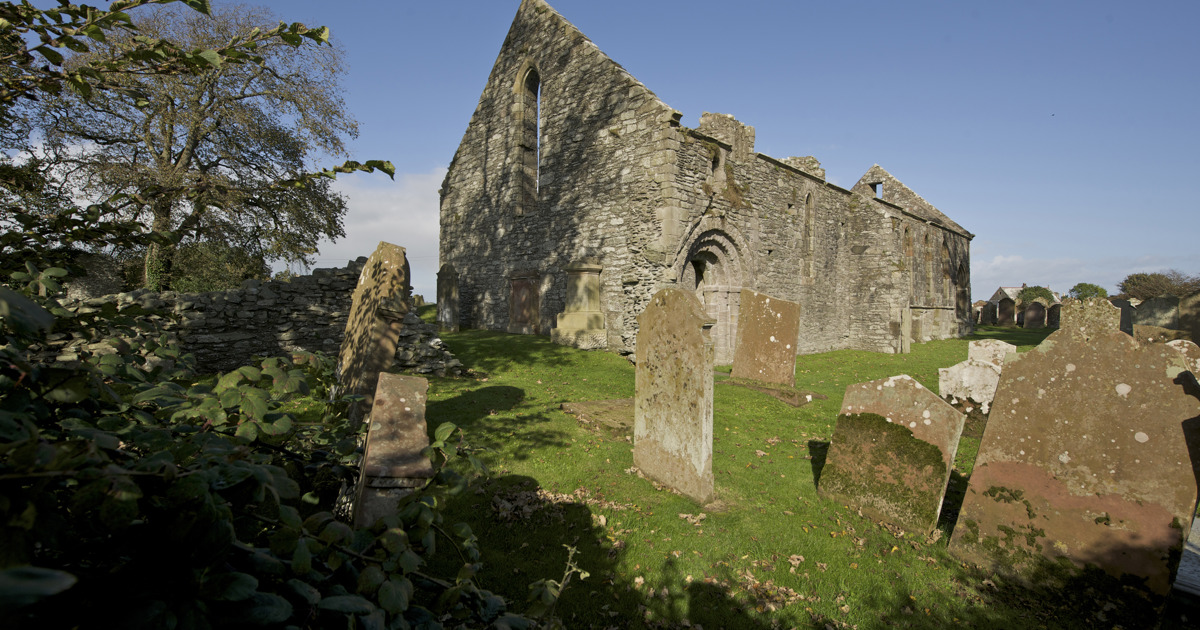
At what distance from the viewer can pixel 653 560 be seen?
421cm

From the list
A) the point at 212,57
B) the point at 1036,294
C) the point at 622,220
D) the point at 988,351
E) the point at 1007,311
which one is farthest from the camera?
the point at 1036,294

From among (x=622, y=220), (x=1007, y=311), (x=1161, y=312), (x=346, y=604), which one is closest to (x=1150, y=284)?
(x=1007, y=311)

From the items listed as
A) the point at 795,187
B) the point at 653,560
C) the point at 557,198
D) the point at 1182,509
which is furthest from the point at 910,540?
the point at 795,187

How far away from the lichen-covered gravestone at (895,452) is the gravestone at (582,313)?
918cm

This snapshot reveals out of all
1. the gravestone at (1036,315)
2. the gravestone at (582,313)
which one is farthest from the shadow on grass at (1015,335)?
the gravestone at (582,313)

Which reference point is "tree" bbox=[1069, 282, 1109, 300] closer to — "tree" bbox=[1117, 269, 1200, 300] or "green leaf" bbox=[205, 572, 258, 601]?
"tree" bbox=[1117, 269, 1200, 300]

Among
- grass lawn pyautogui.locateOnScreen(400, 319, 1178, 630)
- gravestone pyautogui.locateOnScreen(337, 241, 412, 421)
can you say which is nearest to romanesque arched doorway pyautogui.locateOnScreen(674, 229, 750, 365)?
grass lawn pyautogui.locateOnScreen(400, 319, 1178, 630)

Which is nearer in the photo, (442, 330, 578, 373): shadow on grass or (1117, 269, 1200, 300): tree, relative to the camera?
(442, 330, 578, 373): shadow on grass

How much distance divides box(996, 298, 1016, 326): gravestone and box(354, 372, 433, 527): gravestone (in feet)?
149

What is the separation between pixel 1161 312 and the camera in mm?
11891

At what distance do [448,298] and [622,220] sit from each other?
8.12 metres

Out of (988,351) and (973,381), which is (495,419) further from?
(988,351)

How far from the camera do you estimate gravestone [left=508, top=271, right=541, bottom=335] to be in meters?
16.7

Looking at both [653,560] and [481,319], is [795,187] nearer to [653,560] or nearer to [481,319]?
[481,319]
